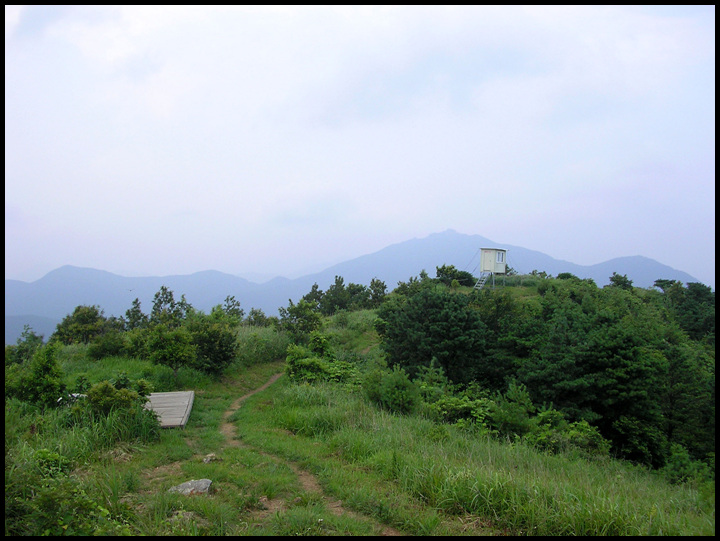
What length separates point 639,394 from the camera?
11.3 metres

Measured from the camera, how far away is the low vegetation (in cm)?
390

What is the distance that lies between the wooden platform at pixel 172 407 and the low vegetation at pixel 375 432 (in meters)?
0.22

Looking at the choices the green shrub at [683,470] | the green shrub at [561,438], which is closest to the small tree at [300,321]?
the green shrub at [561,438]

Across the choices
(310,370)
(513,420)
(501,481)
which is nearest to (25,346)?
(310,370)

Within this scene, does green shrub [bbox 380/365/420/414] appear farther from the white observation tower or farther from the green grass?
the white observation tower

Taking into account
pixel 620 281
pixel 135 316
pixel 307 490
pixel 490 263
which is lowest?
pixel 307 490

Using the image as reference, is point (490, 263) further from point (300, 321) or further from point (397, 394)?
point (397, 394)

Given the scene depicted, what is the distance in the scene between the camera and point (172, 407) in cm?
820

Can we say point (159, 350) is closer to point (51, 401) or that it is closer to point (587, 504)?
point (51, 401)

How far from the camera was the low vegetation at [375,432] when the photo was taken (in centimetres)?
390

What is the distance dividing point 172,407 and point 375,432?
421 centimetres

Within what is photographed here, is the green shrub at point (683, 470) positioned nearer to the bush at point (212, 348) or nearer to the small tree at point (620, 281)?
the bush at point (212, 348)

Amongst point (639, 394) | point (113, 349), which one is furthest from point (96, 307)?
point (639, 394)

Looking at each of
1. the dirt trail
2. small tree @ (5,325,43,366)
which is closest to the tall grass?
the dirt trail
